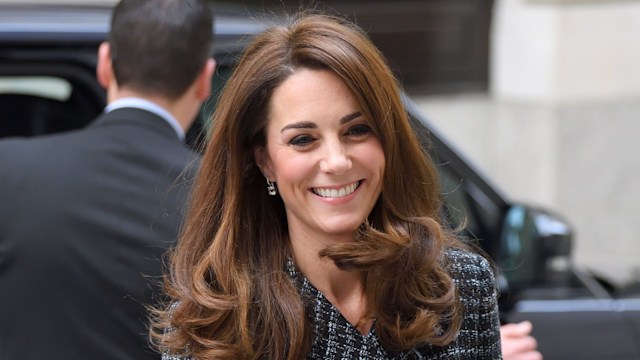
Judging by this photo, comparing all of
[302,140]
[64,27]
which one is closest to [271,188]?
[302,140]

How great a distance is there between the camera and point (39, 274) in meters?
2.74

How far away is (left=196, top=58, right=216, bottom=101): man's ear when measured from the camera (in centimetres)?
316

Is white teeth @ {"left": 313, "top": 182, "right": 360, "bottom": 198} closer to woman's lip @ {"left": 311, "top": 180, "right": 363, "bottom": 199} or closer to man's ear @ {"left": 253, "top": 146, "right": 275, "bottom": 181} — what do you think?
woman's lip @ {"left": 311, "top": 180, "right": 363, "bottom": 199}

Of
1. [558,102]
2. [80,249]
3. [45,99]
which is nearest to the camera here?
[80,249]

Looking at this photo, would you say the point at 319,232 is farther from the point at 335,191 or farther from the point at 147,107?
the point at 147,107

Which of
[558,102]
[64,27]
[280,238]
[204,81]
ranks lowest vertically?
[280,238]

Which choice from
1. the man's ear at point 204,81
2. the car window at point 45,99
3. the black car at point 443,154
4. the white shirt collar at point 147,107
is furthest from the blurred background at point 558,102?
the white shirt collar at point 147,107

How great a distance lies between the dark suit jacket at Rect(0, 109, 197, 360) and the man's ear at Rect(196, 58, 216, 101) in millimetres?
369

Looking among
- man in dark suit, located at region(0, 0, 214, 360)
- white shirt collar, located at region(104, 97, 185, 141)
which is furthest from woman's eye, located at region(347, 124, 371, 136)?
white shirt collar, located at region(104, 97, 185, 141)

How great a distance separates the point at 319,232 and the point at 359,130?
0.63ft

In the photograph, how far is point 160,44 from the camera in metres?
3.13

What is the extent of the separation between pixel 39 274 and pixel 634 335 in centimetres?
202

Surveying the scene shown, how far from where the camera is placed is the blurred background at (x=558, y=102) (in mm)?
8625

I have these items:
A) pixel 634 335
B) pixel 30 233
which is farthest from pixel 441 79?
pixel 30 233
